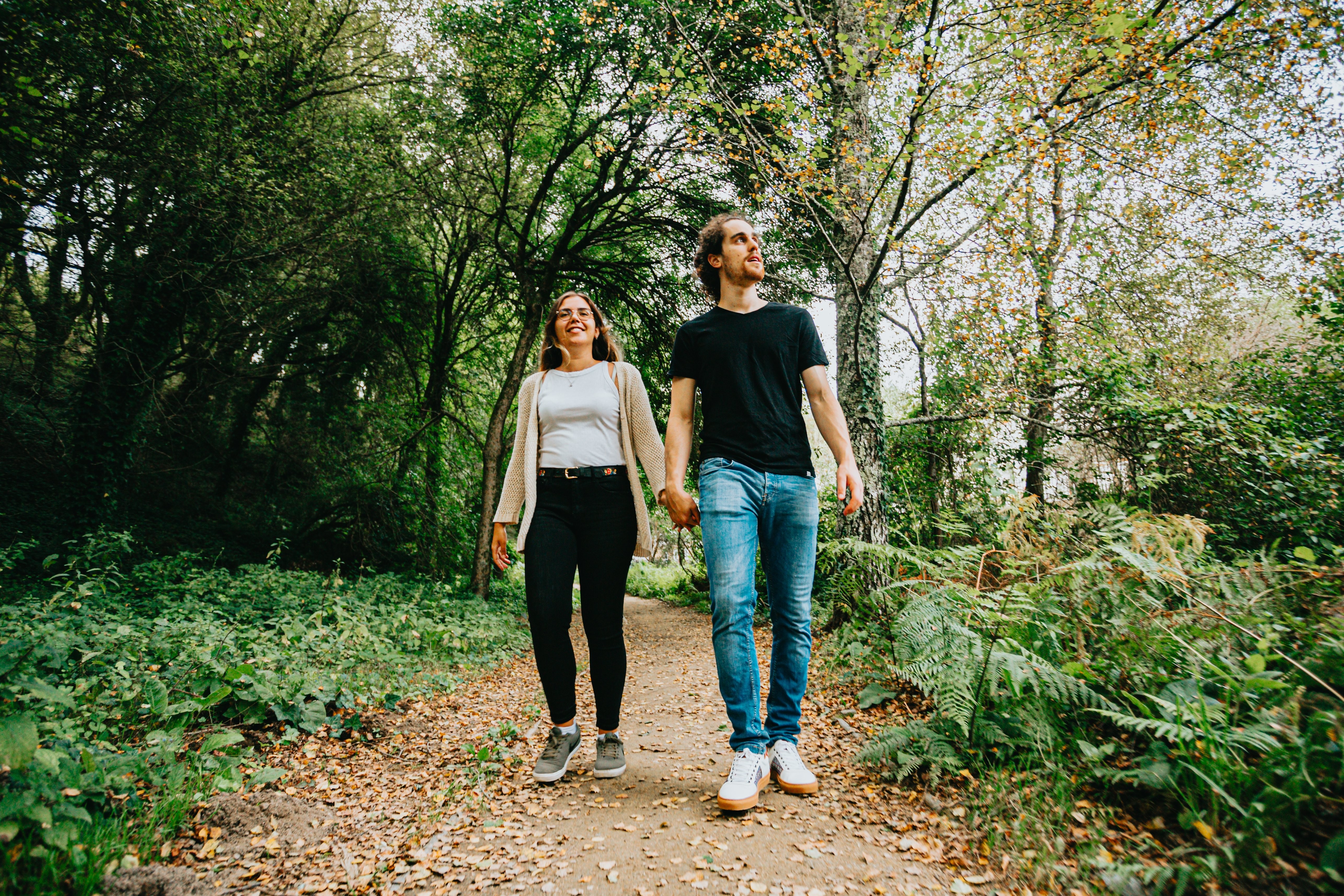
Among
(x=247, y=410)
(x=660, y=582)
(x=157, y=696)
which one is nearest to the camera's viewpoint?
(x=157, y=696)

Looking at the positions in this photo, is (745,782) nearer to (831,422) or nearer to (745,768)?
(745,768)

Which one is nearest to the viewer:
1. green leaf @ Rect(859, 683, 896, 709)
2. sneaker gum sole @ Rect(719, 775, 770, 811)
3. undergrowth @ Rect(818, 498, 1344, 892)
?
undergrowth @ Rect(818, 498, 1344, 892)

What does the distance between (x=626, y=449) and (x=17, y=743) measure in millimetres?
2257

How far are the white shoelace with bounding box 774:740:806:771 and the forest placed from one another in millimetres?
440

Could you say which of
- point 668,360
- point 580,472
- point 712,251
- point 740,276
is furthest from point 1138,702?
point 668,360

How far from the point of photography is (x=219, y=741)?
254 cm

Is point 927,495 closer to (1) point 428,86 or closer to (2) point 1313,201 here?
(2) point 1313,201

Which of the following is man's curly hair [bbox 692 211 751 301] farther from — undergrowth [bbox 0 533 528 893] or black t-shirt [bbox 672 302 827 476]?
undergrowth [bbox 0 533 528 893]

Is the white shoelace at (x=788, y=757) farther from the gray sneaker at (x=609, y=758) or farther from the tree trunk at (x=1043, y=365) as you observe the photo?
the tree trunk at (x=1043, y=365)

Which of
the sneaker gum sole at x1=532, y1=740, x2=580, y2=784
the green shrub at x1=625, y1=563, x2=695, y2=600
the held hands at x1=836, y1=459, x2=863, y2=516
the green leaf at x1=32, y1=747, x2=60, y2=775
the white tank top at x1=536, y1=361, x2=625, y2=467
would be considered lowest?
the green shrub at x1=625, y1=563, x2=695, y2=600

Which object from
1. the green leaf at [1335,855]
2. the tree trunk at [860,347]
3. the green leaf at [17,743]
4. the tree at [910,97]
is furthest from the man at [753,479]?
the tree trunk at [860,347]

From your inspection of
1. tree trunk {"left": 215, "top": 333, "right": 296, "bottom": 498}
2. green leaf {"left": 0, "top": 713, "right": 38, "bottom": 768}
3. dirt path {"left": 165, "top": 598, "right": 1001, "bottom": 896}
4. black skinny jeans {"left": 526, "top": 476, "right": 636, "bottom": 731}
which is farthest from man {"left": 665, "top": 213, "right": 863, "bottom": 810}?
tree trunk {"left": 215, "top": 333, "right": 296, "bottom": 498}

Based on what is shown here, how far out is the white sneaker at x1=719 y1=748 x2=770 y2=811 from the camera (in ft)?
7.18

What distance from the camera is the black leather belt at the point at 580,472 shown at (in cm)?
271
